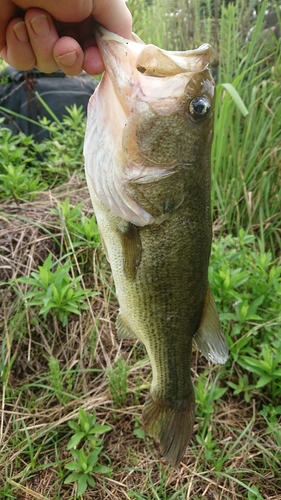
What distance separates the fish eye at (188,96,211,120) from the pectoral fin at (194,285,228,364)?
573 mm

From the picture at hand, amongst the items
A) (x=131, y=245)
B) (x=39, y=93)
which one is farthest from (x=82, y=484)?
(x=39, y=93)

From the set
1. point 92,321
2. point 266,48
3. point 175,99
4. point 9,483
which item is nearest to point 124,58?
point 175,99

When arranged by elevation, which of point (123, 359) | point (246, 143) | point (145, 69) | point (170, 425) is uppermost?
point (145, 69)

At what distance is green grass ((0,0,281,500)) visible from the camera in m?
1.94

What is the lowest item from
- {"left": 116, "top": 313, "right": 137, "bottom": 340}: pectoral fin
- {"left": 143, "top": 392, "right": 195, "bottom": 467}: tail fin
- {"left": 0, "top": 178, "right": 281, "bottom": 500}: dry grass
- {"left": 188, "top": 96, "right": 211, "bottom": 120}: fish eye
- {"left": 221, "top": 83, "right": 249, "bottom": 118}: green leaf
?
{"left": 0, "top": 178, "right": 281, "bottom": 500}: dry grass

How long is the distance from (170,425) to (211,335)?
15.7 inches

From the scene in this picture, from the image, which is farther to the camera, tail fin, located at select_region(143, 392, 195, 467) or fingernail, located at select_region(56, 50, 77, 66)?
tail fin, located at select_region(143, 392, 195, 467)

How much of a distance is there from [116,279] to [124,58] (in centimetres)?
66

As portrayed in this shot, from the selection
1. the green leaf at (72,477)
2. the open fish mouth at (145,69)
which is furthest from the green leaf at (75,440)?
the open fish mouth at (145,69)

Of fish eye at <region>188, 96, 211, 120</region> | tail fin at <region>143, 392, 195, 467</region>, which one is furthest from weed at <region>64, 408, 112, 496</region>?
fish eye at <region>188, 96, 211, 120</region>

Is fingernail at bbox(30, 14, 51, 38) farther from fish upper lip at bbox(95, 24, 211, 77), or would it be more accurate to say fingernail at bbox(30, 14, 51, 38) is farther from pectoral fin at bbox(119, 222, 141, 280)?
pectoral fin at bbox(119, 222, 141, 280)

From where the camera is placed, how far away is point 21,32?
4.36 ft

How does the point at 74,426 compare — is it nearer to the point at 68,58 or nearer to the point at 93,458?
the point at 93,458

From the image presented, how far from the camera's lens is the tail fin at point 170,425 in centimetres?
152
